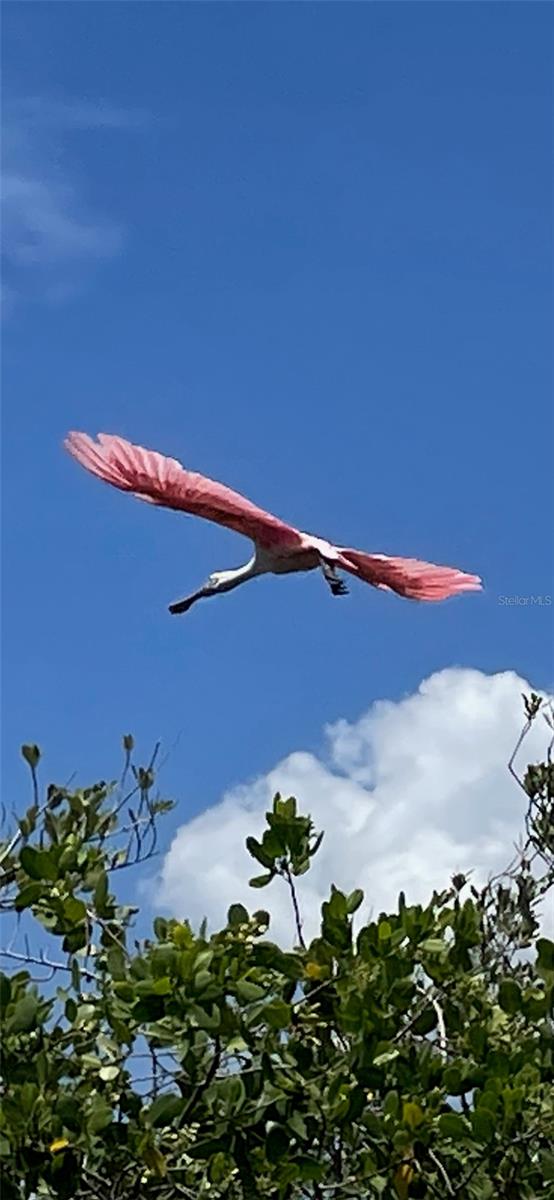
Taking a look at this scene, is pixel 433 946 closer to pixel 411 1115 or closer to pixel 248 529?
pixel 411 1115

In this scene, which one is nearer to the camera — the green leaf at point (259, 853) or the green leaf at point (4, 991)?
the green leaf at point (4, 991)

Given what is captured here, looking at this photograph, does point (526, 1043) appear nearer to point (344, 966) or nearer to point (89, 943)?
point (344, 966)

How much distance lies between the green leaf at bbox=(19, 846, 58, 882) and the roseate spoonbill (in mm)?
1218

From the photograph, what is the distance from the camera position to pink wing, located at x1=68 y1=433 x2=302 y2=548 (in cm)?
369

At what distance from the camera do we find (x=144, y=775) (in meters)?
3.61

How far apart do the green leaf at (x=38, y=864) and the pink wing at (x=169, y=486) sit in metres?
1.28

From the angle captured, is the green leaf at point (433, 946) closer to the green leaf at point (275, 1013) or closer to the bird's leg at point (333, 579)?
the green leaf at point (275, 1013)

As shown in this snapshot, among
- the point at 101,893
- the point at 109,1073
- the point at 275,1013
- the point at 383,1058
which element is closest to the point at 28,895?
the point at 101,893

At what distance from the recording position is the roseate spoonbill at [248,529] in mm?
3689

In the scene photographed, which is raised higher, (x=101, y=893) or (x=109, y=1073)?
(x=101, y=893)

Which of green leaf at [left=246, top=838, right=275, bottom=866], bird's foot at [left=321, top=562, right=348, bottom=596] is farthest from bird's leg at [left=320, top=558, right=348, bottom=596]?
green leaf at [left=246, top=838, right=275, bottom=866]

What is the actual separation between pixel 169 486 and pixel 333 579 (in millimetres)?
393

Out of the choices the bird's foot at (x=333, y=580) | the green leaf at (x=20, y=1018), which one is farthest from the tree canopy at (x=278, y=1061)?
the bird's foot at (x=333, y=580)

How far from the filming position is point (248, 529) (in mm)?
3766
